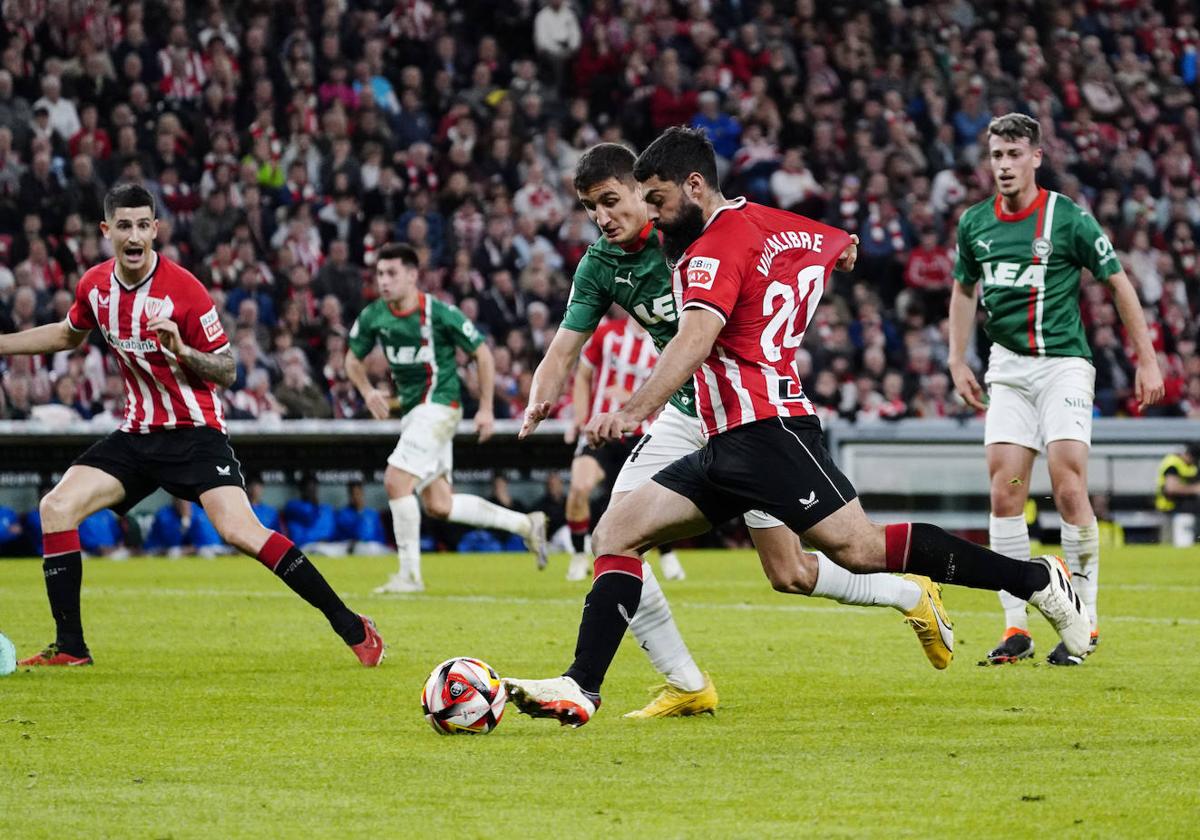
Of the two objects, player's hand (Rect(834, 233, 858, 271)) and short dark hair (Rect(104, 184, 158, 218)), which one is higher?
short dark hair (Rect(104, 184, 158, 218))

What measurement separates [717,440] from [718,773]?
1354 millimetres

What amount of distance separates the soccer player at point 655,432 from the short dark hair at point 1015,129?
1890 mm

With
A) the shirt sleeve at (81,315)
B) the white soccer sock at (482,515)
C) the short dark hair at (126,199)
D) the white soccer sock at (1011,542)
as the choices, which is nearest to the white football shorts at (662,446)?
the white soccer sock at (1011,542)

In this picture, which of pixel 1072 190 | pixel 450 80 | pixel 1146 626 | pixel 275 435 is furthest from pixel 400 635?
pixel 1072 190

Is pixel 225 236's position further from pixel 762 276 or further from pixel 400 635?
pixel 762 276

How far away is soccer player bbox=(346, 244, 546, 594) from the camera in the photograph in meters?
13.6

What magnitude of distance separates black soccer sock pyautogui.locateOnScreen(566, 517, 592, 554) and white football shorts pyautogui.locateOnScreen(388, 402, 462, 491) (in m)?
1.55

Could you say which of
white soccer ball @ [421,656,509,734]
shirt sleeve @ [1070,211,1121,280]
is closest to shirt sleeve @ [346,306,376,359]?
shirt sleeve @ [1070,211,1121,280]

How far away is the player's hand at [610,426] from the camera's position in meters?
5.62

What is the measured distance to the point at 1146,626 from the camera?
1016 centimetres

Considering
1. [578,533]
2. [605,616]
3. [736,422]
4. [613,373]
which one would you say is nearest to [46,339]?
[605,616]

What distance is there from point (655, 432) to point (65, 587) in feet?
9.53

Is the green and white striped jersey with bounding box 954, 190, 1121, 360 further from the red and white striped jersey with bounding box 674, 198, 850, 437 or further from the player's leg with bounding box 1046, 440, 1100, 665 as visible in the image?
the red and white striped jersey with bounding box 674, 198, 850, 437

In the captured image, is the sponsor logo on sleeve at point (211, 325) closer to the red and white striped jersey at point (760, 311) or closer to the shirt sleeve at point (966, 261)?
the red and white striped jersey at point (760, 311)
